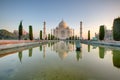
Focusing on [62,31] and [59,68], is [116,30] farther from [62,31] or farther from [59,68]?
[62,31]

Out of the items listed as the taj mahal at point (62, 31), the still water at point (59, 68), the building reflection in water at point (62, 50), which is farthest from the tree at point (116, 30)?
the taj mahal at point (62, 31)

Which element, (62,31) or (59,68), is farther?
(62,31)

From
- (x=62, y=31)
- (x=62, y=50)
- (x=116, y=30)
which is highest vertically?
(x=62, y=31)

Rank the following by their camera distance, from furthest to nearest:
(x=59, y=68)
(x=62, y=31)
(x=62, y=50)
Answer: (x=62, y=31) → (x=62, y=50) → (x=59, y=68)

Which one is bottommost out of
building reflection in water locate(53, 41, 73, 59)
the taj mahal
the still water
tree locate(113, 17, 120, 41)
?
building reflection in water locate(53, 41, 73, 59)

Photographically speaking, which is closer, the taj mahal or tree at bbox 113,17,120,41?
tree at bbox 113,17,120,41

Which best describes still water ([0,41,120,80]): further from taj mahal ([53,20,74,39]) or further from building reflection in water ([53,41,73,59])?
taj mahal ([53,20,74,39])

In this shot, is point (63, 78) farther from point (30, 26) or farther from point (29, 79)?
point (30, 26)

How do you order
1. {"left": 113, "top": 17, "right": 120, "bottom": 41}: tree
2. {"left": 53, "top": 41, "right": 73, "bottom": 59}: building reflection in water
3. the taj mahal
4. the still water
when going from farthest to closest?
the taj mahal
{"left": 113, "top": 17, "right": 120, "bottom": 41}: tree
{"left": 53, "top": 41, "right": 73, "bottom": 59}: building reflection in water
the still water

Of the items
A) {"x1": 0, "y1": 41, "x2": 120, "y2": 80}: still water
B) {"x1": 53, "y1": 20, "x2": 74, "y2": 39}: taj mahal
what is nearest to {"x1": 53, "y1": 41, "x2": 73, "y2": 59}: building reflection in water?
{"x1": 0, "y1": 41, "x2": 120, "y2": 80}: still water

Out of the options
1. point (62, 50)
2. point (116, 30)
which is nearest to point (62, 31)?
point (116, 30)

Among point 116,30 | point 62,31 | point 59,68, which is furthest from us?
point 62,31

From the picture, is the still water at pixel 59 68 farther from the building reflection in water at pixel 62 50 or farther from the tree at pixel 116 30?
the tree at pixel 116 30

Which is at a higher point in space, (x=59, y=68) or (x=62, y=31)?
(x=62, y=31)
